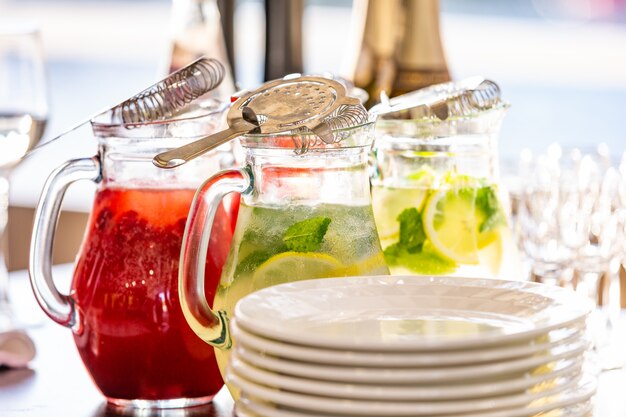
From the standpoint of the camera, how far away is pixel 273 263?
2.32 feet

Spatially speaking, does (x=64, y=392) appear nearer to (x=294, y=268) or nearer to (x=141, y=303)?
(x=141, y=303)

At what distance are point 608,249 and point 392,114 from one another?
0.33 metres

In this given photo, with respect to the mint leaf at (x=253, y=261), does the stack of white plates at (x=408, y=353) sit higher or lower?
lower

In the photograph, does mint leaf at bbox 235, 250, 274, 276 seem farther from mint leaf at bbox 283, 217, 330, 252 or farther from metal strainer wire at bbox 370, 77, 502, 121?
metal strainer wire at bbox 370, 77, 502, 121

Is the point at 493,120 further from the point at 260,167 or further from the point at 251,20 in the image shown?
the point at 251,20

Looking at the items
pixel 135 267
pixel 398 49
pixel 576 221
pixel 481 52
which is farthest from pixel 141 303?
pixel 481 52

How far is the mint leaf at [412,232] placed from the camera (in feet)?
2.81

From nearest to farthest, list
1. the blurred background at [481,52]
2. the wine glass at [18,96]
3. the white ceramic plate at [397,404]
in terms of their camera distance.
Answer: the white ceramic plate at [397,404], the wine glass at [18,96], the blurred background at [481,52]

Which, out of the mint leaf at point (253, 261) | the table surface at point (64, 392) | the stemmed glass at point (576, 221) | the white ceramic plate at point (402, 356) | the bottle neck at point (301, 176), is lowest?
the table surface at point (64, 392)

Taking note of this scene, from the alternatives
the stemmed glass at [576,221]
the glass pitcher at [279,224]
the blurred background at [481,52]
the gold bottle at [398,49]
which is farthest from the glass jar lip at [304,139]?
the blurred background at [481,52]

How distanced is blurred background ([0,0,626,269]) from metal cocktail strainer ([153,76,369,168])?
512 centimetres

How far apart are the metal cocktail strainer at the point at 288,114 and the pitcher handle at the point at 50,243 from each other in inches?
6.2

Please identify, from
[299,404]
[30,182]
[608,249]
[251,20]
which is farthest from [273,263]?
[251,20]

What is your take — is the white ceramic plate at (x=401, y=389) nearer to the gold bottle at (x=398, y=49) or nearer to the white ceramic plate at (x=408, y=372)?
the white ceramic plate at (x=408, y=372)
